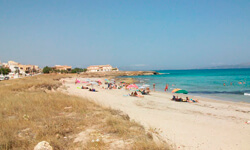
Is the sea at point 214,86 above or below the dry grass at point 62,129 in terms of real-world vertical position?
below

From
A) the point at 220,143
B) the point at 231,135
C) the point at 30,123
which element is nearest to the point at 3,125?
the point at 30,123

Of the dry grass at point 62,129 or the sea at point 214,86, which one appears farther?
the sea at point 214,86

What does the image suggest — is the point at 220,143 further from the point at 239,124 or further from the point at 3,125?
the point at 3,125

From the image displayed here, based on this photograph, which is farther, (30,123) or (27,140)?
(30,123)

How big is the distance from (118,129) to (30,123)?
3118 mm

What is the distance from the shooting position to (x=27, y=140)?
169 inches

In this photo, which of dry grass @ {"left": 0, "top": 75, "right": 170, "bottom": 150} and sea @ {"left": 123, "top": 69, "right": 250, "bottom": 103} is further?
sea @ {"left": 123, "top": 69, "right": 250, "bottom": 103}

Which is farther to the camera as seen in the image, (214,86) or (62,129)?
(214,86)

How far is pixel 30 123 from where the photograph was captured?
18.4ft

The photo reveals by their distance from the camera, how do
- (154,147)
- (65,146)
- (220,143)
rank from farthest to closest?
(220,143) → (65,146) → (154,147)

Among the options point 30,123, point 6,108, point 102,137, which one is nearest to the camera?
point 102,137

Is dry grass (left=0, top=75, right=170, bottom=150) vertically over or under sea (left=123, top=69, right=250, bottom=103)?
over

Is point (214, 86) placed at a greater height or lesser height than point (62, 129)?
lesser

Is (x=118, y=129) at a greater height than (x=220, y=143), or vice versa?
(x=118, y=129)
